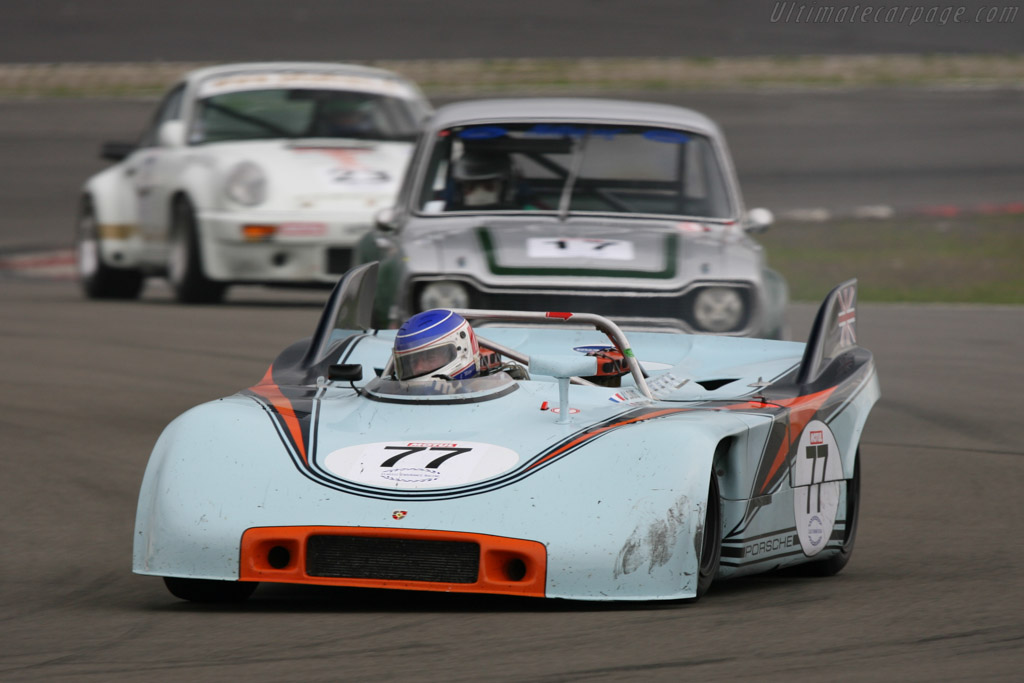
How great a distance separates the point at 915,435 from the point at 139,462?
351 cm

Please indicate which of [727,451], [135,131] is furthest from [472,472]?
[135,131]

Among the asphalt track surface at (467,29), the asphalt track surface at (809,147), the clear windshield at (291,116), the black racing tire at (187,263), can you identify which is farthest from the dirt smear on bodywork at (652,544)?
the asphalt track surface at (467,29)

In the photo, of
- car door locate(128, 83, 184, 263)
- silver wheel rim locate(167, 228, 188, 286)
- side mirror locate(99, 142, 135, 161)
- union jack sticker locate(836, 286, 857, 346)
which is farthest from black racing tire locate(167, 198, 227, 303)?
union jack sticker locate(836, 286, 857, 346)

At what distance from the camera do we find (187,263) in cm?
1301

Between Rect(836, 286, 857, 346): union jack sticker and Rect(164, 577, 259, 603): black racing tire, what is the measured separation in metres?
2.41

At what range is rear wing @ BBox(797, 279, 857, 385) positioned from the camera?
6062 millimetres

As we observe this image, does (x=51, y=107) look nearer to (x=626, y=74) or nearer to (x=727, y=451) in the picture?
(x=626, y=74)

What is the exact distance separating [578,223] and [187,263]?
4616 millimetres

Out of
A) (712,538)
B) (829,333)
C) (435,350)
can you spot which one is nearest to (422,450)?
(435,350)

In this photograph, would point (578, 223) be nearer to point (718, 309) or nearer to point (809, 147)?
point (718, 309)

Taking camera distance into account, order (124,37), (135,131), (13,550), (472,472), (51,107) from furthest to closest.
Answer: (124,37) < (51,107) < (135,131) < (13,550) < (472,472)

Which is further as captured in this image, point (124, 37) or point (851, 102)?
point (124, 37)

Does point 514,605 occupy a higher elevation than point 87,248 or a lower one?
higher

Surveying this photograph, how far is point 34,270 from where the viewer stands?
16.9 metres
